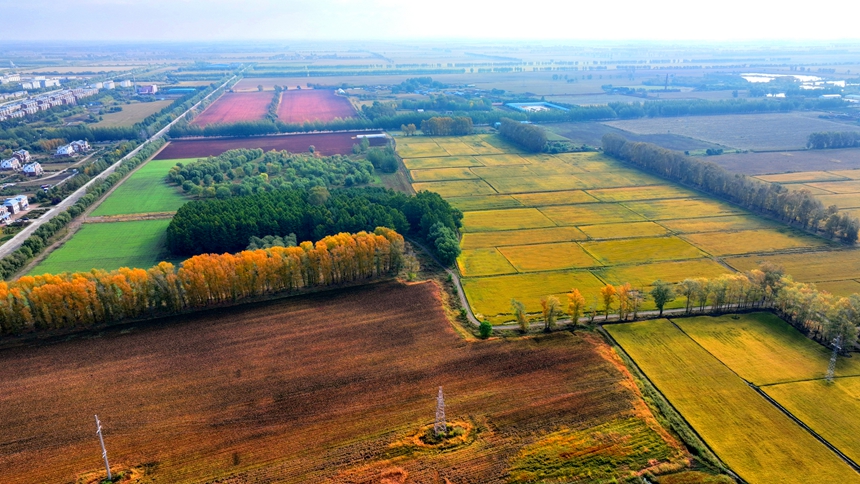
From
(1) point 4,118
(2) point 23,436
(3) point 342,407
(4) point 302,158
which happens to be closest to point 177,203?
(4) point 302,158

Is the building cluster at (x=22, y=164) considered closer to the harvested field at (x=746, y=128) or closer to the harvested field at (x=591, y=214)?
the harvested field at (x=591, y=214)

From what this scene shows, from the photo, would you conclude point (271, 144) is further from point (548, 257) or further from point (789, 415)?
point (789, 415)

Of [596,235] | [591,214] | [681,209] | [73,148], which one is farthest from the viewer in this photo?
[73,148]

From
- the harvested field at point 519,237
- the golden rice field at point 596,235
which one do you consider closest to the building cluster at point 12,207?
the golden rice field at point 596,235

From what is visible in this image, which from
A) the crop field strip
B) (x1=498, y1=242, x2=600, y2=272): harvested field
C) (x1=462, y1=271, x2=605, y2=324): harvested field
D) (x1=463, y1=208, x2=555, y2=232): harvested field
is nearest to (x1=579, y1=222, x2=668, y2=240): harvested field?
(x1=498, y1=242, x2=600, y2=272): harvested field

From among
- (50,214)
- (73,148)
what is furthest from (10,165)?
(50,214)
